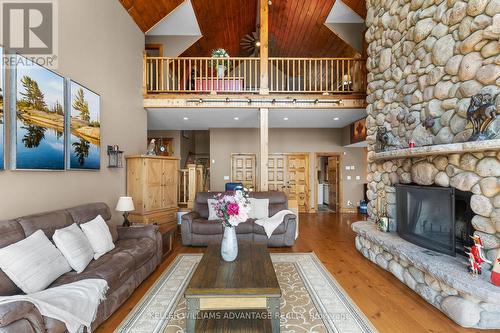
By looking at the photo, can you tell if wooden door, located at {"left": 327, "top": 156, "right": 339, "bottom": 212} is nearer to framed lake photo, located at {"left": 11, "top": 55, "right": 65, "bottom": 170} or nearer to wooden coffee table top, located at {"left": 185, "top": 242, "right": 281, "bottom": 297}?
wooden coffee table top, located at {"left": 185, "top": 242, "right": 281, "bottom": 297}

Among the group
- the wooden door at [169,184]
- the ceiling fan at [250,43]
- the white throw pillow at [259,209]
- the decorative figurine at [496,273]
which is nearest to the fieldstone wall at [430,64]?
the decorative figurine at [496,273]

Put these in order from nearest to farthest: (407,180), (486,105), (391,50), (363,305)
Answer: (486,105), (363,305), (407,180), (391,50)

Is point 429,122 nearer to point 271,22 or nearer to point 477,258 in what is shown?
point 477,258

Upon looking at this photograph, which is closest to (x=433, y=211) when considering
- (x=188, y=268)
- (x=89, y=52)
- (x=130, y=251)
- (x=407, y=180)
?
(x=407, y=180)

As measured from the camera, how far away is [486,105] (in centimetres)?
221

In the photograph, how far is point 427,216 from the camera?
302 centimetres

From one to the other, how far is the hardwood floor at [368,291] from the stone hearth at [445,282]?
99 millimetres

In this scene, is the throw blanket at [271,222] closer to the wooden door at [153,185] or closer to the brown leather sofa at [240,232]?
the brown leather sofa at [240,232]

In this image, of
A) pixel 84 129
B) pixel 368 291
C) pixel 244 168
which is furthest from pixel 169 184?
pixel 368 291

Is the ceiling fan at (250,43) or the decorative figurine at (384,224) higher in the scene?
the ceiling fan at (250,43)

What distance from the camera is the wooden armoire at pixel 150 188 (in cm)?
446

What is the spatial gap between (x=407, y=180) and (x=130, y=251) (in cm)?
359

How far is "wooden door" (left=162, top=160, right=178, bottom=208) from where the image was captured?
4938 mm

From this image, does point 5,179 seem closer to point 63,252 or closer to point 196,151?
point 63,252
